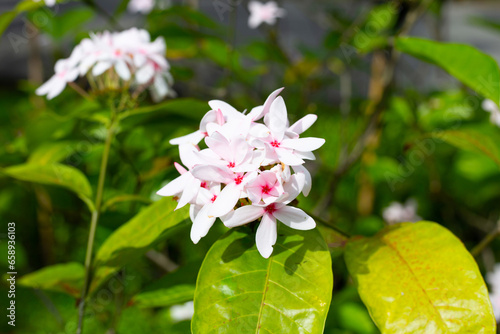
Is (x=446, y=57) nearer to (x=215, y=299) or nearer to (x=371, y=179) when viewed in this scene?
(x=215, y=299)

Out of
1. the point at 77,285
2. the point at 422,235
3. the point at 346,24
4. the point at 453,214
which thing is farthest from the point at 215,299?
the point at 453,214

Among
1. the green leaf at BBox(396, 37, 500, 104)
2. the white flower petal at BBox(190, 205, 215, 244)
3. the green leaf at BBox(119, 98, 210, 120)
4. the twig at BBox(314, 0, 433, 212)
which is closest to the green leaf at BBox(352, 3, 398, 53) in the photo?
the twig at BBox(314, 0, 433, 212)

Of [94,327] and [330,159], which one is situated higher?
[330,159]

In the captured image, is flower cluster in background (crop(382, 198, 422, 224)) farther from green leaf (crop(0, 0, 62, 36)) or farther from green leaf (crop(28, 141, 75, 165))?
green leaf (crop(0, 0, 62, 36))

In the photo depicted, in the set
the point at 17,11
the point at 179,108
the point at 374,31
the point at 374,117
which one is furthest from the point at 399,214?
the point at 17,11

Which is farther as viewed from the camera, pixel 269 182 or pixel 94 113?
pixel 94 113
